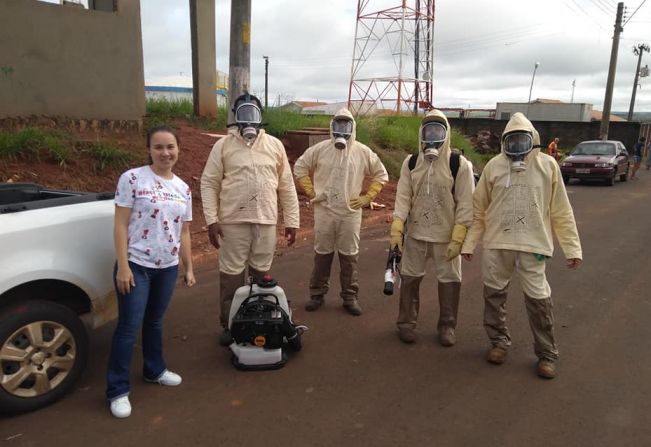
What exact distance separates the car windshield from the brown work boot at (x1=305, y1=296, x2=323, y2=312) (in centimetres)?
1649

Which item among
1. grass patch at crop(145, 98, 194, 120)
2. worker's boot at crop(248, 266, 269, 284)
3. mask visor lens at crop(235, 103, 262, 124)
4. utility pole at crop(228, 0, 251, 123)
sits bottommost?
worker's boot at crop(248, 266, 269, 284)

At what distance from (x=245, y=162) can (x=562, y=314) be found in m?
3.43

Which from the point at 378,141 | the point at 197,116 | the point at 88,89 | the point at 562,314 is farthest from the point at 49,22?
the point at 378,141

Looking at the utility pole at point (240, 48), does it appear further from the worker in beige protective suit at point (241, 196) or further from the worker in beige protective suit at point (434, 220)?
the worker in beige protective suit at point (434, 220)

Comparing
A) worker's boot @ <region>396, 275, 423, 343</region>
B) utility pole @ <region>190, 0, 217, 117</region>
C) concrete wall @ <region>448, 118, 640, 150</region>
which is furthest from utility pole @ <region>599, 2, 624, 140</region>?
worker's boot @ <region>396, 275, 423, 343</region>

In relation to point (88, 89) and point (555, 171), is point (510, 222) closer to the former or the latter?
point (555, 171)

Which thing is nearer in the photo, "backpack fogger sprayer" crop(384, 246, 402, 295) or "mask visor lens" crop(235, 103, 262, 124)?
"backpack fogger sprayer" crop(384, 246, 402, 295)

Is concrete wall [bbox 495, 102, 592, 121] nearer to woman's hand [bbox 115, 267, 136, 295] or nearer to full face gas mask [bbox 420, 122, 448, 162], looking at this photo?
full face gas mask [bbox 420, 122, 448, 162]

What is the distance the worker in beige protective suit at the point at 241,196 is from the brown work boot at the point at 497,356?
193cm

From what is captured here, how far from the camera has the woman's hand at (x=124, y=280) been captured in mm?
3039

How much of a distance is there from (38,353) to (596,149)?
1950cm

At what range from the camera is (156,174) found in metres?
3.23

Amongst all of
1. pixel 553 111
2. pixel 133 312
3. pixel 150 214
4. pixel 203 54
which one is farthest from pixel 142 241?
pixel 553 111

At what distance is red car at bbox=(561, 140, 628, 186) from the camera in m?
17.2
